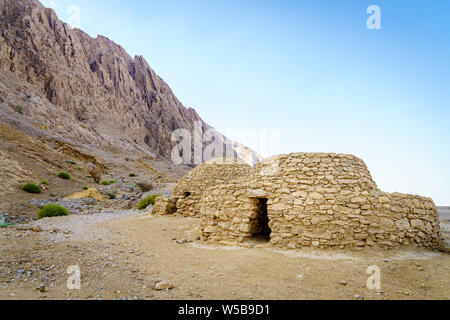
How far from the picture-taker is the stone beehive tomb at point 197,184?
13820mm

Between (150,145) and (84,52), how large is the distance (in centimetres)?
3183

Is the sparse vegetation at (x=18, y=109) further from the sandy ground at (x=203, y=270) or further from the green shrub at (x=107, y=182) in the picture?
the sandy ground at (x=203, y=270)

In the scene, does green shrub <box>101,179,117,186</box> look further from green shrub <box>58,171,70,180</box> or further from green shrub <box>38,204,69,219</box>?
green shrub <box>38,204,69,219</box>

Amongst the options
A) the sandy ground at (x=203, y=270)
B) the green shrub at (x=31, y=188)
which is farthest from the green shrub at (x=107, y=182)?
the sandy ground at (x=203, y=270)

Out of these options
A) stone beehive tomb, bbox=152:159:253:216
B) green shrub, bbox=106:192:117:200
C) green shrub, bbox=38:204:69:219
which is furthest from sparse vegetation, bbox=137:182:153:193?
stone beehive tomb, bbox=152:159:253:216

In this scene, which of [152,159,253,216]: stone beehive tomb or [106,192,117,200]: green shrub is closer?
[152,159,253,216]: stone beehive tomb

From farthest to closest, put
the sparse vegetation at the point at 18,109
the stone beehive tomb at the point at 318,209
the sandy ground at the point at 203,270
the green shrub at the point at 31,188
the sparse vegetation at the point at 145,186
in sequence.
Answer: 1. the sparse vegetation at the point at 18,109
2. the sparse vegetation at the point at 145,186
3. the green shrub at the point at 31,188
4. the stone beehive tomb at the point at 318,209
5. the sandy ground at the point at 203,270

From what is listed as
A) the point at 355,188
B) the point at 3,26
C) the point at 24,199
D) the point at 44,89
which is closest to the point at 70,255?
the point at 355,188

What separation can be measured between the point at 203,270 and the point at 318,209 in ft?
12.3

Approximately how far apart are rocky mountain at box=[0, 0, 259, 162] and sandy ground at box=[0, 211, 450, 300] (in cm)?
3291

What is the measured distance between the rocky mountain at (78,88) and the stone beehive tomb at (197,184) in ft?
93.7

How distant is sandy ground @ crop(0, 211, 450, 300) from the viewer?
4395 mm

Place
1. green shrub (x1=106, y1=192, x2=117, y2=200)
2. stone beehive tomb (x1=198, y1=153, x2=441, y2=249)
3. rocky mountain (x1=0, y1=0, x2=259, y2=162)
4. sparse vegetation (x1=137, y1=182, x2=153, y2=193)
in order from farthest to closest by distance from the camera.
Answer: rocky mountain (x1=0, y1=0, x2=259, y2=162) → sparse vegetation (x1=137, y1=182, x2=153, y2=193) → green shrub (x1=106, y1=192, x2=117, y2=200) → stone beehive tomb (x1=198, y1=153, x2=441, y2=249)
